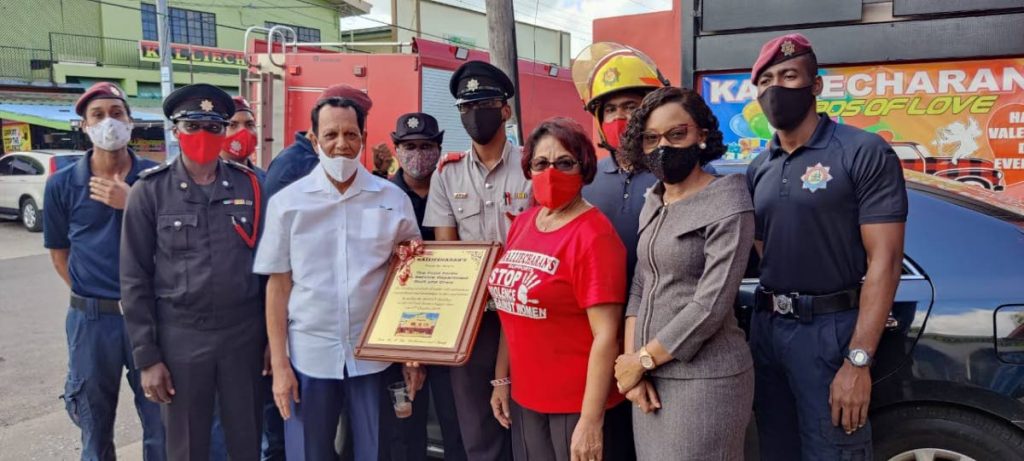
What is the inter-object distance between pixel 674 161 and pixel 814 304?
80cm

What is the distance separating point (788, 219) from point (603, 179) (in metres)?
0.69

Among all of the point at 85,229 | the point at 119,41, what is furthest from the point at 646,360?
the point at 119,41

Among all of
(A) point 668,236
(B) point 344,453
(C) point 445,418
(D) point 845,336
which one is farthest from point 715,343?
(B) point 344,453

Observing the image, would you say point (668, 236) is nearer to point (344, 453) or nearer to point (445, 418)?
point (445, 418)

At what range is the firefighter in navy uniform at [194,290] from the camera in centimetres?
283

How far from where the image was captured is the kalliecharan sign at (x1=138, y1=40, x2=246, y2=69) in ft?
87.0

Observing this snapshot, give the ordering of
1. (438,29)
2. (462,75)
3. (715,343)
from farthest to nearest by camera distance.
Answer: (438,29) → (462,75) → (715,343)

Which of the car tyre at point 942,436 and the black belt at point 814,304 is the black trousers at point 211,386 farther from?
the car tyre at point 942,436

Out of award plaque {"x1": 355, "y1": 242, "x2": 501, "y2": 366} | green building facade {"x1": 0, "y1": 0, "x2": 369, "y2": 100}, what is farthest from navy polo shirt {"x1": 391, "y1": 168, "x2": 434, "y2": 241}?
green building facade {"x1": 0, "y1": 0, "x2": 369, "y2": 100}

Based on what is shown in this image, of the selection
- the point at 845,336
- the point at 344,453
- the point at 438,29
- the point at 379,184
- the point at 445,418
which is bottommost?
the point at 344,453

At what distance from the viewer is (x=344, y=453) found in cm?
344

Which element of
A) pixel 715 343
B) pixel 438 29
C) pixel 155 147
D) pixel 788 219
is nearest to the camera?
pixel 715 343

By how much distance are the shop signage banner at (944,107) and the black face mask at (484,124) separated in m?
4.13

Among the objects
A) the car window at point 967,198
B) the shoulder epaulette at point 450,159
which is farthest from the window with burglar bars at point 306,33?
the car window at point 967,198
